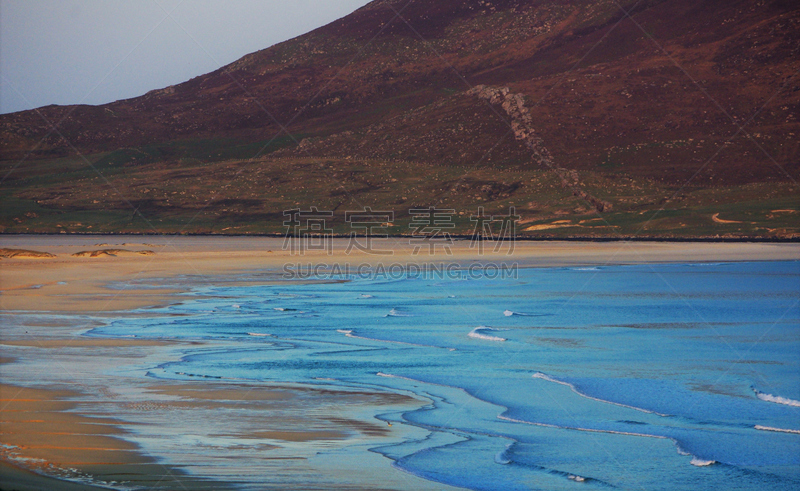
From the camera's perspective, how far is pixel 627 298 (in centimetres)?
2908

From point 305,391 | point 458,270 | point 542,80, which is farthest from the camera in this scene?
Result: point 542,80

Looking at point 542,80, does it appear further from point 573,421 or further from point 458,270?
point 573,421

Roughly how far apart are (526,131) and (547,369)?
11640 cm

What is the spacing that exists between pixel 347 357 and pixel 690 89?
127877 mm

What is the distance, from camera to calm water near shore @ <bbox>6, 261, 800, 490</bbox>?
29.5 ft

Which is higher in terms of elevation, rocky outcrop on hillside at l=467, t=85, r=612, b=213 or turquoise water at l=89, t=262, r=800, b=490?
rocky outcrop on hillside at l=467, t=85, r=612, b=213

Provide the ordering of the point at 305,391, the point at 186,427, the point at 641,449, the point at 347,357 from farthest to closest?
1. the point at 347,357
2. the point at 305,391
3. the point at 186,427
4. the point at 641,449

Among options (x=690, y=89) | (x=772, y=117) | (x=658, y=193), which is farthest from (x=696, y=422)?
(x=690, y=89)

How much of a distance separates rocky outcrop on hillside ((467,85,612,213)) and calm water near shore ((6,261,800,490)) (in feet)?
244

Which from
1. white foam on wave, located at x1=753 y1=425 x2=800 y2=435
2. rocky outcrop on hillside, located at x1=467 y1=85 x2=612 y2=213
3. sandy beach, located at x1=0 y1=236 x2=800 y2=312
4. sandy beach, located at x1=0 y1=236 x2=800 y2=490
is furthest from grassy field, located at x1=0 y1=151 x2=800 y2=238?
white foam on wave, located at x1=753 y1=425 x2=800 y2=435

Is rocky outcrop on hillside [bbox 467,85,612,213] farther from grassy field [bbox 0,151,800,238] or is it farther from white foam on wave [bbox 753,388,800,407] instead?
white foam on wave [bbox 753,388,800,407]

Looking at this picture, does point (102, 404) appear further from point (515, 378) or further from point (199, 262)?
point (199, 262)

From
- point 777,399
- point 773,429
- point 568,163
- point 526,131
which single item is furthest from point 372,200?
point 773,429

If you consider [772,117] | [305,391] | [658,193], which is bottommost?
[305,391]
